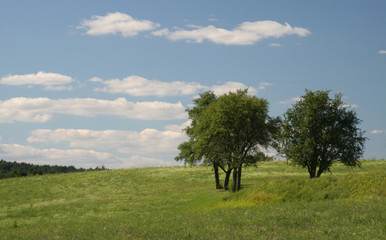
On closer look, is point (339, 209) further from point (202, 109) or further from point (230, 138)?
point (202, 109)

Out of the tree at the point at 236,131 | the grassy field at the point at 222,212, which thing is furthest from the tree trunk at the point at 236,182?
the grassy field at the point at 222,212

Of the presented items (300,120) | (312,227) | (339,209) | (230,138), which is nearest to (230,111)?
(230,138)

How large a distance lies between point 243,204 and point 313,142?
79.0ft

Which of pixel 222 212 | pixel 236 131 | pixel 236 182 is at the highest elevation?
pixel 236 131

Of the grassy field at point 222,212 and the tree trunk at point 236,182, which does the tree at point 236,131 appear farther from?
the grassy field at point 222,212

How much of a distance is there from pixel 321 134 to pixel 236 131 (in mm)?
12826

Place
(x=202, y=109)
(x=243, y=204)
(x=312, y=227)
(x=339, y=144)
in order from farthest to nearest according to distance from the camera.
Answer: (x=202, y=109) → (x=339, y=144) → (x=243, y=204) → (x=312, y=227)

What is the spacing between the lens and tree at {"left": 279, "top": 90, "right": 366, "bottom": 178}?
183 feet

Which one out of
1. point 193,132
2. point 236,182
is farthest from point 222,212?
point 193,132

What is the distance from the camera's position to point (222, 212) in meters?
26.5

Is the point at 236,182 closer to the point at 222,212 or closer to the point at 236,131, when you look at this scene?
the point at 236,131

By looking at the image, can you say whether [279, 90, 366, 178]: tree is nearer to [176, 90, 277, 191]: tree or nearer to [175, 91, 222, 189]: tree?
[176, 90, 277, 191]: tree

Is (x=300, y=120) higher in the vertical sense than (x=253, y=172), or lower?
higher

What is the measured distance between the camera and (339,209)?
73.0ft
